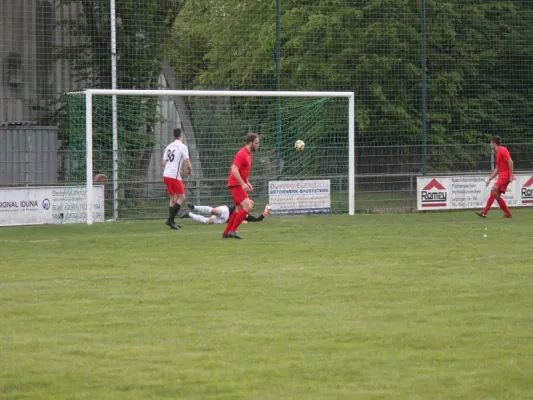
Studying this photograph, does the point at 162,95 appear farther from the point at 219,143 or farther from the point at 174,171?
the point at 174,171

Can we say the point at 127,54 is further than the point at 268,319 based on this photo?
Yes

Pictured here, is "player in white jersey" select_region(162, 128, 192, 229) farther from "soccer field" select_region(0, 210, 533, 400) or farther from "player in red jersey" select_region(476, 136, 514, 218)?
"player in red jersey" select_region(476, 136, 514, 218)

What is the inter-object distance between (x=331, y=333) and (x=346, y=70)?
951 inches

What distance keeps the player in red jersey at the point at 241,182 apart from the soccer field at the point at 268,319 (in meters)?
0.75

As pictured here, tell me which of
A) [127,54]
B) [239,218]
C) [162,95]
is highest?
[127,54]

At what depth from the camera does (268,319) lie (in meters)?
10.2

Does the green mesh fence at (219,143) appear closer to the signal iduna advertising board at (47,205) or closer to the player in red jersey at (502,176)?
the signal iduna advertising board at (47,205)

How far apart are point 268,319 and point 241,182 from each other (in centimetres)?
854

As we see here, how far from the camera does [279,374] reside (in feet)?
25.7

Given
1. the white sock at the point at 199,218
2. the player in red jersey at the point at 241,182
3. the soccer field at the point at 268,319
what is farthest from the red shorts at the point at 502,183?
the player in red jersey at the point at 241,182

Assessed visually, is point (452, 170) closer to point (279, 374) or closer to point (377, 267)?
point (377, 267)

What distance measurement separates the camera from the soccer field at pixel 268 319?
7.61 m

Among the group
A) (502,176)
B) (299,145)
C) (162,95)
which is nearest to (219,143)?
(299,145)

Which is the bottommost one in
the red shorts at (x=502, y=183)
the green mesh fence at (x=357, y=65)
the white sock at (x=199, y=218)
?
the white sock at (x=199, y=218)
